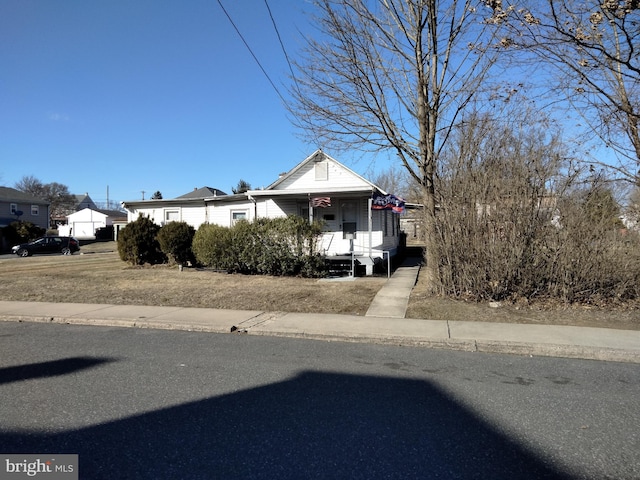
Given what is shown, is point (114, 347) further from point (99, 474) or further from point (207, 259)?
point (207, 259)

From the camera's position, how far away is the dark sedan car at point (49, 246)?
3189 centimetres

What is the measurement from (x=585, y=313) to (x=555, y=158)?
9.81ft

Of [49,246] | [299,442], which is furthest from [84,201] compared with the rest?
[299,442]

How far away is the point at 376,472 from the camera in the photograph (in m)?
3.02

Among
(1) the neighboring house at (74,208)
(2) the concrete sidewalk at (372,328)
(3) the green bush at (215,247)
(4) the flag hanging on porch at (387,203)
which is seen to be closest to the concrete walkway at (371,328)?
(2) the concrete sidewalk at (372,328)

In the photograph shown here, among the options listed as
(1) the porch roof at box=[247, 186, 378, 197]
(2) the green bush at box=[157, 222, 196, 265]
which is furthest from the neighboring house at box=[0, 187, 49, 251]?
(1) the porch roof at box=[247, 186, 378, 197]

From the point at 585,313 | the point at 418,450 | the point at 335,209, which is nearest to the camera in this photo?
the point at 418,450

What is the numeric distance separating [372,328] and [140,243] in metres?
13.2

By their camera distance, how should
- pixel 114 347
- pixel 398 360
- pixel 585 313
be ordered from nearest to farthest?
pixel 398 360 < pixel 114 347 < pixel 585 313

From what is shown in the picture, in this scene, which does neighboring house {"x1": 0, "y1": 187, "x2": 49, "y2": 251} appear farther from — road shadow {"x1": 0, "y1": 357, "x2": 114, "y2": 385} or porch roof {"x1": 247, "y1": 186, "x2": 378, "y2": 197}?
road shadow {"x1": 0, "y1": 357, "x2": 114, "y2": 385}

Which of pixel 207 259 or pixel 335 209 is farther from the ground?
pixel 335 209

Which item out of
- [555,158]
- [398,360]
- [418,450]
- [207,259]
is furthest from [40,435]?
[207,259]

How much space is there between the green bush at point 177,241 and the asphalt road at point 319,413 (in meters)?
10.4

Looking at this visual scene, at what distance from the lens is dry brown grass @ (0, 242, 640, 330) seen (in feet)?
26.2
